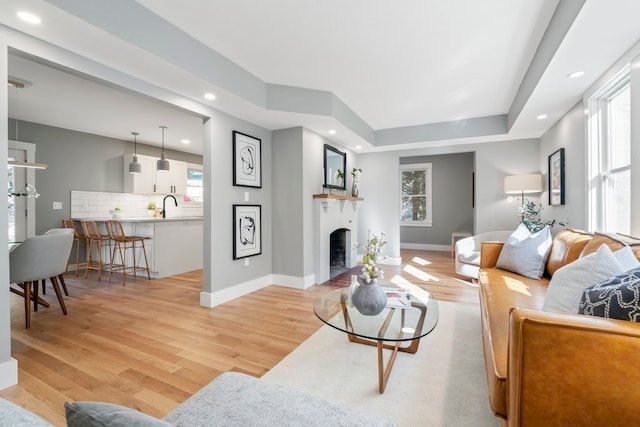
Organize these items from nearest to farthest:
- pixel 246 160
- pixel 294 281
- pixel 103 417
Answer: pixel 103 417
pixel 246 160
pixel 294 281

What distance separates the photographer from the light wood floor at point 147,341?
1.82m

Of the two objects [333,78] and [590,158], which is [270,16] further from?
[590,158]

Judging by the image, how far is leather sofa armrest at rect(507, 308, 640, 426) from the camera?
909mm

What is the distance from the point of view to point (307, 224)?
4.23 meters

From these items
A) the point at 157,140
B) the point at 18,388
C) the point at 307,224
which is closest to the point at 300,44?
the point at 307,224

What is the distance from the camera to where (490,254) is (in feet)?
10.8

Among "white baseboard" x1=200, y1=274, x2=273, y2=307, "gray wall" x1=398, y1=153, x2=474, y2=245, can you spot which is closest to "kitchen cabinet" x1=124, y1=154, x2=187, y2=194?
"white baseboard" x1=200, y1=274, x2=273, y2=307

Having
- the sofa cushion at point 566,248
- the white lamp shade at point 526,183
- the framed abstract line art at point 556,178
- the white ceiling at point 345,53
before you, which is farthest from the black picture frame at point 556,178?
the sofa cushion at point 566,248

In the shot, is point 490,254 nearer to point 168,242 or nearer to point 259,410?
point 259,410

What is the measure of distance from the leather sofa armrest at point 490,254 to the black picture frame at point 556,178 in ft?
4.05

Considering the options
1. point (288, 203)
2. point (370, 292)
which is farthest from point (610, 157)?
point (288, 203)

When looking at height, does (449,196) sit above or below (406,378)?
above

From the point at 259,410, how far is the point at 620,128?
3.55 metres

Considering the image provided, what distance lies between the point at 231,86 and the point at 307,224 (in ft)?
6.57
